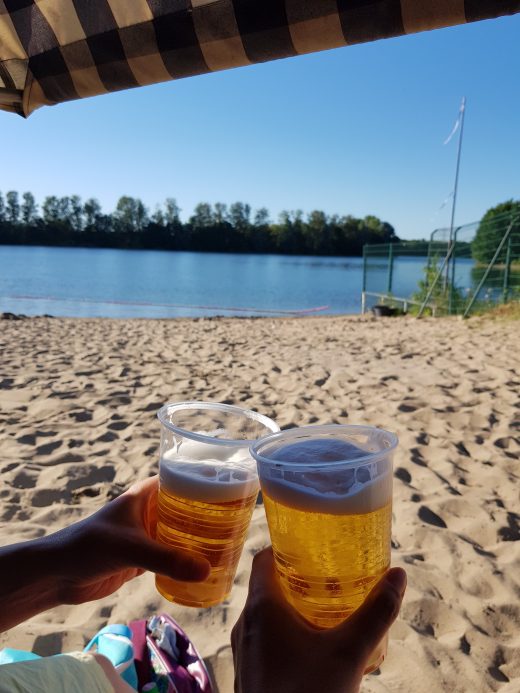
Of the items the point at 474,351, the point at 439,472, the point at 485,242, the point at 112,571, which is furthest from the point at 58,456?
the point at 485,242

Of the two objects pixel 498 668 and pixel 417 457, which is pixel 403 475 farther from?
pixel 498 668

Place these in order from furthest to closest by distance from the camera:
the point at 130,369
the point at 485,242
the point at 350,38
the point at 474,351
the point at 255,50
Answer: the point at 485,242 → the point at 474,351 → the point at 130,369 → the point at 255,50 → the point at 350,38

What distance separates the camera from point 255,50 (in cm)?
153

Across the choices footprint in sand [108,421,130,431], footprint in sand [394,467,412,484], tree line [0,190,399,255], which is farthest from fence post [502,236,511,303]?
tree line [0,190,399,255]

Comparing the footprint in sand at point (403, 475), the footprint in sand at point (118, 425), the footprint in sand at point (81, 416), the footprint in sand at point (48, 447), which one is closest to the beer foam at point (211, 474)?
the footprint in sand at point (403, 475)

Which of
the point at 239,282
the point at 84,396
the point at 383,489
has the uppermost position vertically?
the point at 383,489

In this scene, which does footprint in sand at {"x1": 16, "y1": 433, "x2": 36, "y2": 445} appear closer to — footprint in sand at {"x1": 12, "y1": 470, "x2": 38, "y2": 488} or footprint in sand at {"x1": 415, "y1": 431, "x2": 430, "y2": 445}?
footprint in sand at {"x1": 12, "y1": 470, "x2": 38, "y2": 488}

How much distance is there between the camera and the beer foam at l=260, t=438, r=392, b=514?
805 mm

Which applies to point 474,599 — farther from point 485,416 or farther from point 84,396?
point 84,396

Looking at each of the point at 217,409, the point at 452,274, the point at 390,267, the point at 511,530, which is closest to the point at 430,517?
the point at 511,530

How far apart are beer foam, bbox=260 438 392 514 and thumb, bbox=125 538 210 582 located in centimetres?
24

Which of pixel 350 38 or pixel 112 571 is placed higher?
pixel 350 38

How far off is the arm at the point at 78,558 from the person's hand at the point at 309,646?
0.93ft

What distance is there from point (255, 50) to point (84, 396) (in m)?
4.10
